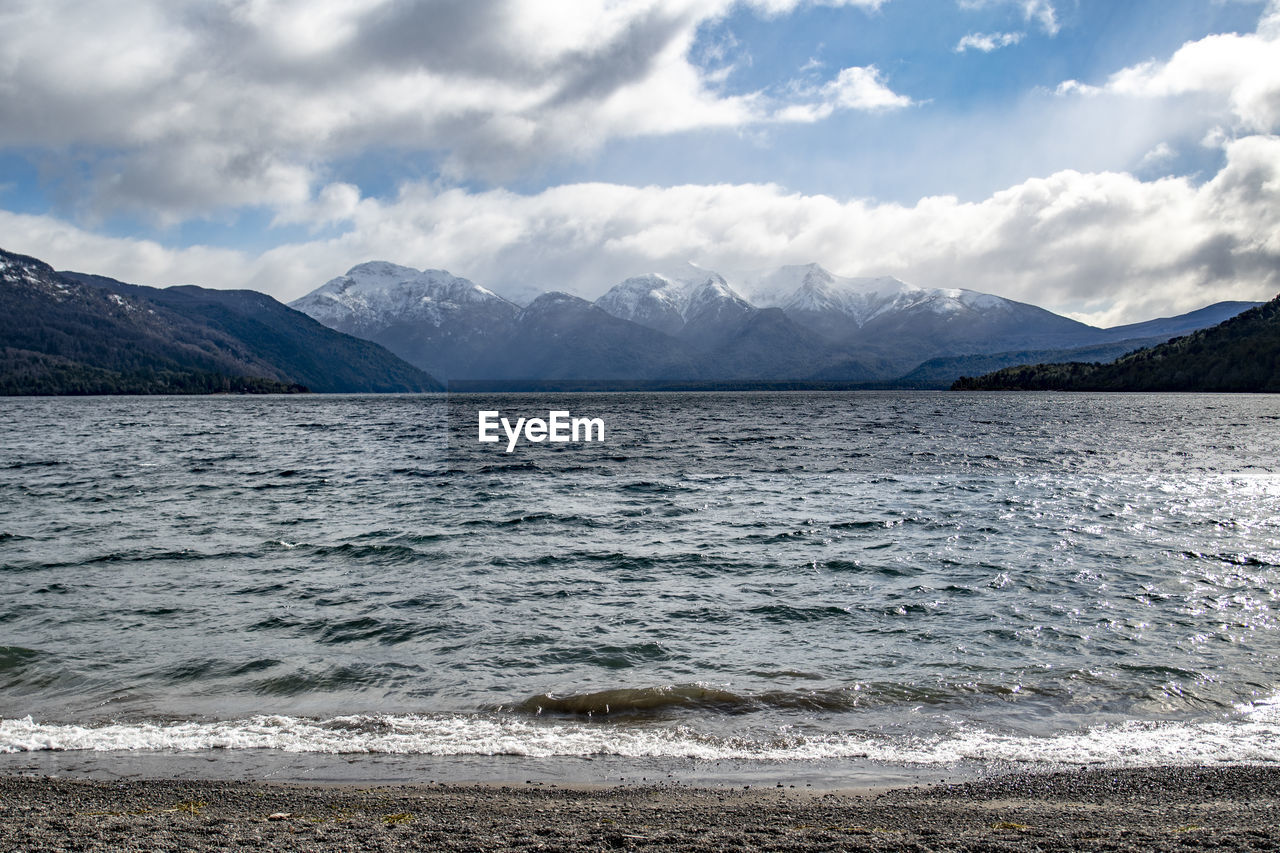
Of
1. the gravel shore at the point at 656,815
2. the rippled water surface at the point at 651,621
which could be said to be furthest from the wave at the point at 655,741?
the gravel shore at the point at 656,815

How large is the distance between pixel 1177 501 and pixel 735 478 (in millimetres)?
23614

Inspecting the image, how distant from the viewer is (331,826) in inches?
350

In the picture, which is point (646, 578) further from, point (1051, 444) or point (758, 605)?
point (1051, 444)

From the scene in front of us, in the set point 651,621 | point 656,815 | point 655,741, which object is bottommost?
point 655,741

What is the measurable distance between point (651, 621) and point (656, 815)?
9.44 metres

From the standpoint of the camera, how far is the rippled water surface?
12.8 m

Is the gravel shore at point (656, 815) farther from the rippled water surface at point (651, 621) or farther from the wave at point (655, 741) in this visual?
the rippled water surface at point (651, 621)

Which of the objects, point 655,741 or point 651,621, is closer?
point 655,741

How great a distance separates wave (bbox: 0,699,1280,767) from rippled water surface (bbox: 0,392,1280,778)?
0.21ft

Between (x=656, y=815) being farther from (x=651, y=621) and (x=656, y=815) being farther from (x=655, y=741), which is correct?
(x=651, y=621)

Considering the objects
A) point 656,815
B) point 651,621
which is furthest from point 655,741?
point 651,621

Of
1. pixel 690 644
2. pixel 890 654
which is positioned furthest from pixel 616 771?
pixel 890 654

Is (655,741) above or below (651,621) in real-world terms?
below

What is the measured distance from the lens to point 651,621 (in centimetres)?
1884
